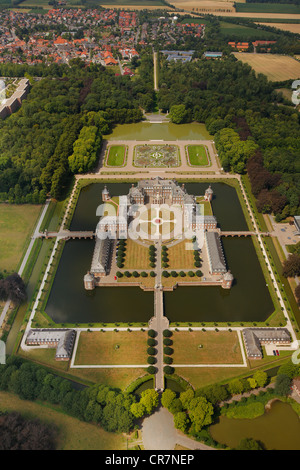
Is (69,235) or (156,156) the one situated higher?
(156,156)

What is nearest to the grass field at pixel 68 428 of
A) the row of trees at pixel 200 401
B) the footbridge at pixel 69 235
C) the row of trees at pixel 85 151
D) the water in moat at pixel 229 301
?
the row of trees at pixel 200 401

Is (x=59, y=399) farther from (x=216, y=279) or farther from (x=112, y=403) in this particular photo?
(x=216, y=279)

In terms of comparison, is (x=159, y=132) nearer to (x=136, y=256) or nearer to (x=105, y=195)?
(x=105, y=195)

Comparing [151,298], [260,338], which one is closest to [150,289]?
[151,298]

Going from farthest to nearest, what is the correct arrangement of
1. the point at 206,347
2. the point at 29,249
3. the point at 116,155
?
the point at 116,155, the point at 29,249, the point at 206,347

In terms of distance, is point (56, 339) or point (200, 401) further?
point (56, 339)

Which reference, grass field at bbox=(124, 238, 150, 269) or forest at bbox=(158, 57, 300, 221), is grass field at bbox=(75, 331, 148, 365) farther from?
forest at bbox=(158, 57, 300, 221)

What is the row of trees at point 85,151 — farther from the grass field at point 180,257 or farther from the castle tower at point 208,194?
the grass field at point 180,257
